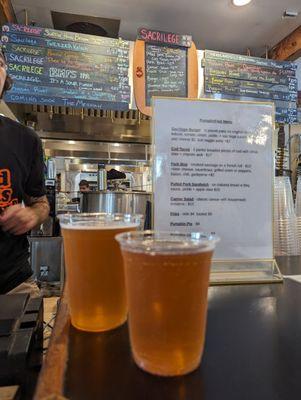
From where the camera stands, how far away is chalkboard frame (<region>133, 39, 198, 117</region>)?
290 cm

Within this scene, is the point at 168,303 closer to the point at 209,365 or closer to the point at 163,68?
the point at 209,365

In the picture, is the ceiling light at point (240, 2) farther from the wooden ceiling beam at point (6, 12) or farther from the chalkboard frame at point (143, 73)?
the wooden ceiling beam at point (6, 12)

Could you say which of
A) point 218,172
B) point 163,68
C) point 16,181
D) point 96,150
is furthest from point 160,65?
point 218,172

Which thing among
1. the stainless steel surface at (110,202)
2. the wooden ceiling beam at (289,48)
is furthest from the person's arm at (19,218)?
the wooden ceiling beam at (289,48)

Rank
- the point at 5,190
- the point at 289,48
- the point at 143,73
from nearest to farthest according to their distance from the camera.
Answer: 1. the point at 5,190
2. the point at 143,73
3. the point at 289,48

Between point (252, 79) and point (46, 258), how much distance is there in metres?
2.67

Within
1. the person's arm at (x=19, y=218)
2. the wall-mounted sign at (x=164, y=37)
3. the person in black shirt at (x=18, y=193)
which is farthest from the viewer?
the wall-mounted sign at (x=164, y=37)

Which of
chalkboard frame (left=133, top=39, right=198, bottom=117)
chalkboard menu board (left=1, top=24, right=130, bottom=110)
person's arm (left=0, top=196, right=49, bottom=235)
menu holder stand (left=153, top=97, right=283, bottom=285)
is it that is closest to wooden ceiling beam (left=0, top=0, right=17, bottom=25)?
chalkboard menu board (left=1, top=24, right=130, bottom=110)

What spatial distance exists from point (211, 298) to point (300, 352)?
257mm

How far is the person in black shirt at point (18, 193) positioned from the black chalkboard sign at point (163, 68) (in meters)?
1.64

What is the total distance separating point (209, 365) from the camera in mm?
432

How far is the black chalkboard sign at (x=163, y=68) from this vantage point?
294cm

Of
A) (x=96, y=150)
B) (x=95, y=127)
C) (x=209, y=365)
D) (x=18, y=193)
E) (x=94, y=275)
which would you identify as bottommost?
(x=209, y=365)

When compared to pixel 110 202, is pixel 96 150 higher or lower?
higher
